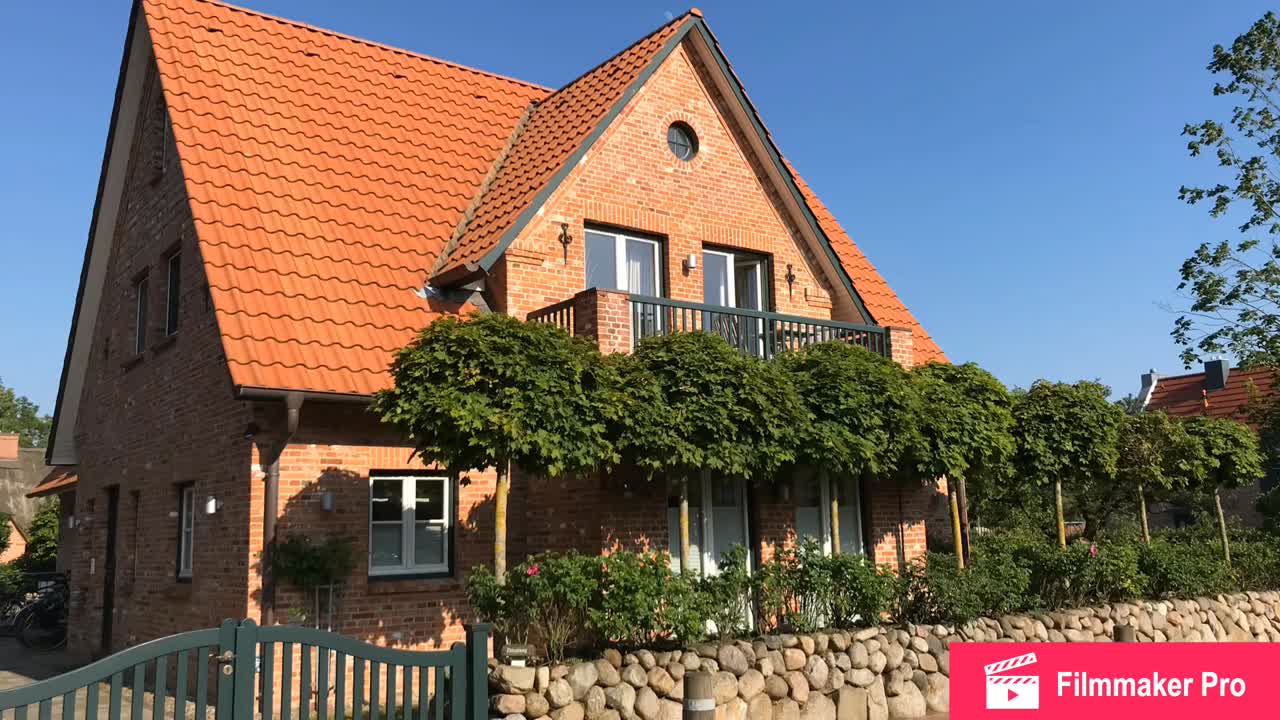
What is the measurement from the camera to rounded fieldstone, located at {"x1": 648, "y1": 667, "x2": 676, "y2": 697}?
9961 mm

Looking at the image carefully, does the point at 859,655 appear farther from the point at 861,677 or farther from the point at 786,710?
the point at 786,710

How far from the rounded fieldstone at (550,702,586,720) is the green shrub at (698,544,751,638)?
77.5 inches

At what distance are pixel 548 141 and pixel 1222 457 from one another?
1386cm

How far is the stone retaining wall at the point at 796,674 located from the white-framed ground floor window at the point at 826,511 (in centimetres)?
232

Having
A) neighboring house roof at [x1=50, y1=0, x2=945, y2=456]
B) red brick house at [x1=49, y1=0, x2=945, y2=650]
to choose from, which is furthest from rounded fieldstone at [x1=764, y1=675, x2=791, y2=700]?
neighboring house roof at [x1=50, y1=0, x2=945, y2=456]

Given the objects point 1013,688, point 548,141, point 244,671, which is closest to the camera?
point 244,671

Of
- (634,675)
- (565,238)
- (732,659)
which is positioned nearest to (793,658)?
(732,659)

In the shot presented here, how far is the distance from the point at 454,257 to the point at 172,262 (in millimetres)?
4281

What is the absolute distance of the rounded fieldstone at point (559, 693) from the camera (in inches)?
360

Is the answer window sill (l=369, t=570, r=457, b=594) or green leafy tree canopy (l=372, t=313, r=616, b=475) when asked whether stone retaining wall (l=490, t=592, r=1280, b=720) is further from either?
window sill (l=369, t=570, r=457, b=594)

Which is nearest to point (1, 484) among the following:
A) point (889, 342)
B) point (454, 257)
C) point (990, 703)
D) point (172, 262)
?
point (172, 262)

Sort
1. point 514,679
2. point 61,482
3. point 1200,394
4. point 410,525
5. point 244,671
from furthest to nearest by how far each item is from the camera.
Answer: point 1200,394, point 61,482, point 410,525, point 514,679, point 244,671

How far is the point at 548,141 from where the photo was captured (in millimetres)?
15469

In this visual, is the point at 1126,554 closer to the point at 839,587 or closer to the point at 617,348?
the point at 839,587
